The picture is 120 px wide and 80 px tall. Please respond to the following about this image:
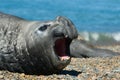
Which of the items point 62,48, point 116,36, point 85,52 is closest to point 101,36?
point 116,36

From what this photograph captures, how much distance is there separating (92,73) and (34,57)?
1156 mm

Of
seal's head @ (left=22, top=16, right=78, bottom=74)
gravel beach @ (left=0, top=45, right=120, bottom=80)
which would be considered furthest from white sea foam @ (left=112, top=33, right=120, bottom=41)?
seal's head @ (left=22, top=16, right=78, bottom=74)

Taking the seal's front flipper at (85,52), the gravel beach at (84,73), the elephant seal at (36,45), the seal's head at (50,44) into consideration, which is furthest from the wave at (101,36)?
the seal's head at (50,44)

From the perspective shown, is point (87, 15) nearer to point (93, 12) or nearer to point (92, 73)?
point (93, 12)

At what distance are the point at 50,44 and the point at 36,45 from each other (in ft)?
0.84

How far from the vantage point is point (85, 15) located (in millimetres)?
32844

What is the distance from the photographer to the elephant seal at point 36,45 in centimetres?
775

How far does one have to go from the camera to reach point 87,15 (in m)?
32.9

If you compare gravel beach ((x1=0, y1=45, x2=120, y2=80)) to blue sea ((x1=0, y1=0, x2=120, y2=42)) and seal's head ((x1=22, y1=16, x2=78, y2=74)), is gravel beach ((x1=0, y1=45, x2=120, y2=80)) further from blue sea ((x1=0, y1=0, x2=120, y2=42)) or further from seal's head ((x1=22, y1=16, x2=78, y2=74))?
blue sea ((x1=0, y1=0, x2=120, y2=42))

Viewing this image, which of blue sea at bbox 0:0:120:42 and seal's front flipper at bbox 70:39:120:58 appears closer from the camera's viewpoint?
seal's front flipper at bbox 70:39:120:58

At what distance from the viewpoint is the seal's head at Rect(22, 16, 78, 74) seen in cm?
773

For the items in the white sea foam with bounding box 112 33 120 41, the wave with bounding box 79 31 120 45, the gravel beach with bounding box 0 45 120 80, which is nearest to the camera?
the gravel beach with bounding box 0 45 120 80

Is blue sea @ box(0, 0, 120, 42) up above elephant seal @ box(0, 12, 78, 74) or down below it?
below

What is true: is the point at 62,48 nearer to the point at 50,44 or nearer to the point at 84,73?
the point at 50,44
